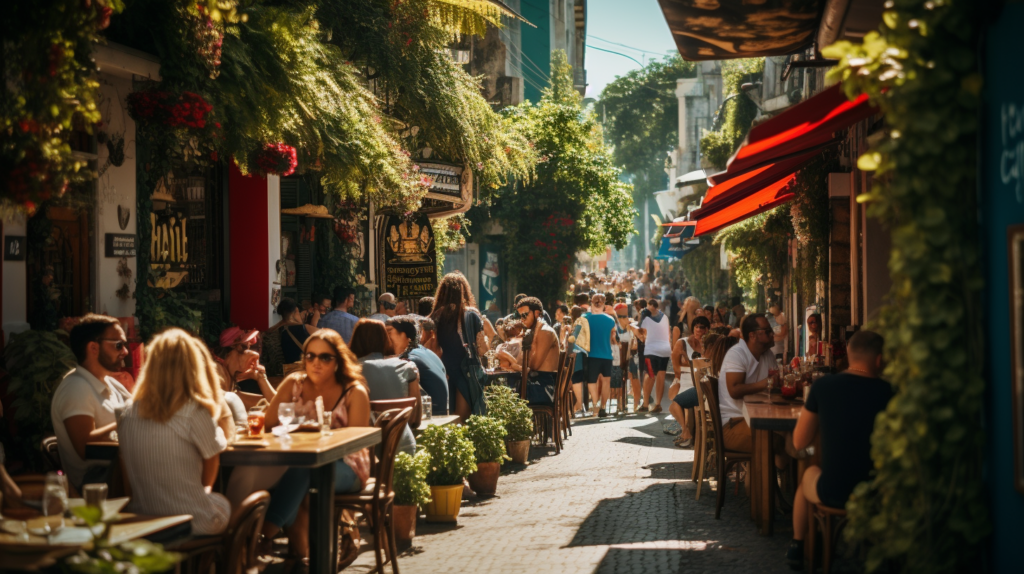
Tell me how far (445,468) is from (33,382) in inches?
124

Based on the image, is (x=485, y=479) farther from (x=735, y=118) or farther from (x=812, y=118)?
(x=735, y=118)

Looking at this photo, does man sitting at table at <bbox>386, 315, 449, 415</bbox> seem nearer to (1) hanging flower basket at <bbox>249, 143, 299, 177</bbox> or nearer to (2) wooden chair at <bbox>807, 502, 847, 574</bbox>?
(1) hanging flower basket at <bbox>249, 143, 299, 177</bbox>

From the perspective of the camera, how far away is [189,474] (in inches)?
200

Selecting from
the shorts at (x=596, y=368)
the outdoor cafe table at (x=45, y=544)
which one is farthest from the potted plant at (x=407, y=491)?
the shorts at (x=596, y=368)

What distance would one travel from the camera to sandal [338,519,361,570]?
6.88 m

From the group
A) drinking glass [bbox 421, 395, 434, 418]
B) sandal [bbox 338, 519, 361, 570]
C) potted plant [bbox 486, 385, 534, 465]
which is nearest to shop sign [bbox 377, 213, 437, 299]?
potted plant [bbox 486, 385, 534, 465]

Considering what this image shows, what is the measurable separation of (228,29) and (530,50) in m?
29.0

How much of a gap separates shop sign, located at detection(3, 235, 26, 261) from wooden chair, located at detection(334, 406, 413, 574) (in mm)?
3129

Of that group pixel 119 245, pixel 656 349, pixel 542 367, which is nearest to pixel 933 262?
pixel 119 245

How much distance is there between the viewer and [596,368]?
16.3 meters

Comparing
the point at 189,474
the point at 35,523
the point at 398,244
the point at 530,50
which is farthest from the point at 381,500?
the point at 530,50

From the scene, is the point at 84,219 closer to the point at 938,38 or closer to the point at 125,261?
the point at 125,261

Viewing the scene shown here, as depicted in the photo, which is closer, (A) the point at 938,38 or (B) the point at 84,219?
(A) the point at 938,38

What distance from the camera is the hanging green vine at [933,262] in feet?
12.5
